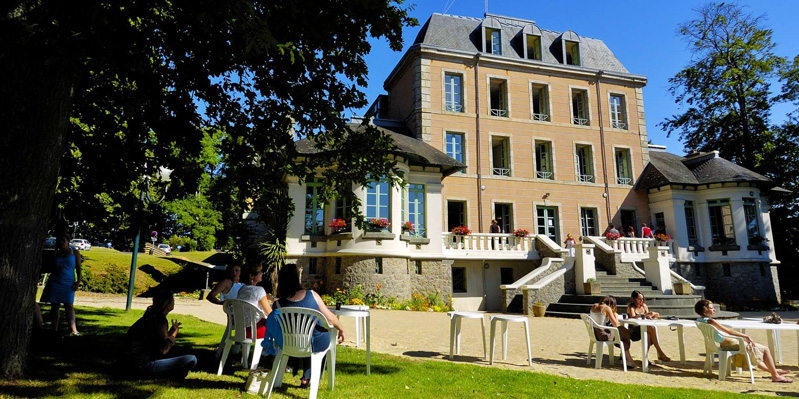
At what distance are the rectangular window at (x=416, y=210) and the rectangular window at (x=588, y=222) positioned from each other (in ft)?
27.5

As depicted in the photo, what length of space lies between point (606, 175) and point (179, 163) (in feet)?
64.0

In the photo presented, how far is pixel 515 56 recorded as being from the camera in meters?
22.0

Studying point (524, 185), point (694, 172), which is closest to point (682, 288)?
point (524, 185)

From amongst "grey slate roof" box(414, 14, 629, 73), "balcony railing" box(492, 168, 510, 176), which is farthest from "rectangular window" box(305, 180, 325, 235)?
"grey slate roof" box(414, 14, 629, 73)

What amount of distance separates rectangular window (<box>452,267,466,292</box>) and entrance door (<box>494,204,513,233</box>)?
132 inches

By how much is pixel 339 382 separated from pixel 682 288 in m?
14.0

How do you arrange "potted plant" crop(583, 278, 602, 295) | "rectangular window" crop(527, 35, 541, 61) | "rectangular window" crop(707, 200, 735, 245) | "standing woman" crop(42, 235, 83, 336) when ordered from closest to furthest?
"standing woman" crop(42, 235, 83, 336), "potted plant" crop(583, 278, 602, 295), "rectangular window" crop(707, 200, 735, 245), "rectangular window" crop(527, 35, 541, 61)

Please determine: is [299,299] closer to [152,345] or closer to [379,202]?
[152,345]

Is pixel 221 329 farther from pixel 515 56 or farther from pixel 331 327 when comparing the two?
pixel 515 56

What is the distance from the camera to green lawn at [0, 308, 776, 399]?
13.1 ft

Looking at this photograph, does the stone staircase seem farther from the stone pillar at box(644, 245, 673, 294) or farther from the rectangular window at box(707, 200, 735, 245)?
the rectangular window at box(707, 200, 735, 245)

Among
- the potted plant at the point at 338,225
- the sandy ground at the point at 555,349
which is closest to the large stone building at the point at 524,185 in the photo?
the potted plant at the point at 338,225

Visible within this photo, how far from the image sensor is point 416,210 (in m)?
16.8

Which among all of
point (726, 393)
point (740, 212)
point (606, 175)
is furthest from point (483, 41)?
point (726, 393)
